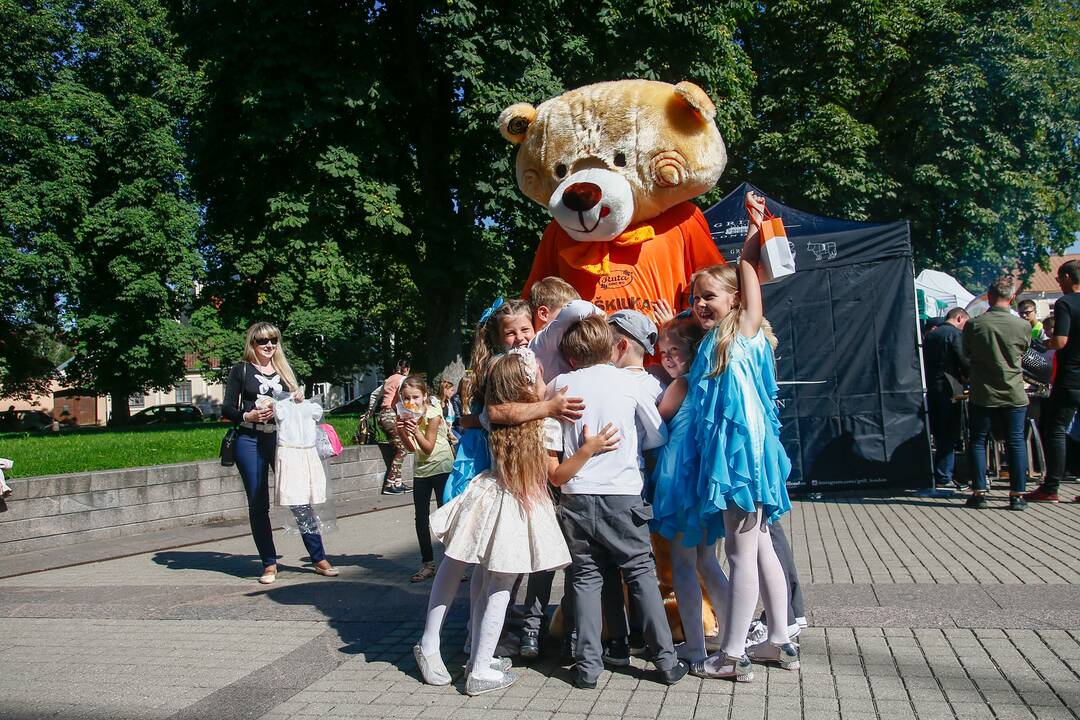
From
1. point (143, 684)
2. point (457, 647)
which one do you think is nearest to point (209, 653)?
point (143, 684)

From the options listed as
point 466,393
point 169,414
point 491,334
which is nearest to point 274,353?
point 491,334

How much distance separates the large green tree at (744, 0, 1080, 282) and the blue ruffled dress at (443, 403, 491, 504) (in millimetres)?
16644

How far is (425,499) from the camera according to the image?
6.33 metres

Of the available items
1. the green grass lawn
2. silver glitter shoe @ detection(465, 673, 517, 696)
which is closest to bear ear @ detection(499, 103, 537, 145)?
silver glitter shoe @ detection(465, 673, 517, 696)

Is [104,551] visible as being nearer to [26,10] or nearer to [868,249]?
[868,249]

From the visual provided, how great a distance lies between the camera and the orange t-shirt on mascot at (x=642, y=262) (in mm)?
5125

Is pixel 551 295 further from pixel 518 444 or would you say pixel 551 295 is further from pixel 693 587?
pixel 693 587

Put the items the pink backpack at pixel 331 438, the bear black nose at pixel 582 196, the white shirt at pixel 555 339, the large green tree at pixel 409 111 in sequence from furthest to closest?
the large green tree at pixel 409 111 → the pink backpack at pixel 331 438 → the bear black nose at pixel 582 196 → the white shirt at pixel 555 339

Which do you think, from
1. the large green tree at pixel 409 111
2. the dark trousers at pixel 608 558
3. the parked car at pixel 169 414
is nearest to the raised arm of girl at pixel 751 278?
the dark trousers at pixel 608 558

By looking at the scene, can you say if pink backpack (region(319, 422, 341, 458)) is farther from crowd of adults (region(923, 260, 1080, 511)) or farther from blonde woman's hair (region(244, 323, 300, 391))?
crowd of adults (region(923, 260, 1080, 511))

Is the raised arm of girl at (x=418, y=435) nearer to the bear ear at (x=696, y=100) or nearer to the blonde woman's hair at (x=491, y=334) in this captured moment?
the blonde woman's hair at (x=491, y=334)

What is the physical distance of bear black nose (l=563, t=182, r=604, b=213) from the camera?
16.5 feet

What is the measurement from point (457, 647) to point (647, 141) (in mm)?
2999

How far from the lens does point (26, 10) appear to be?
2481 centimetres
